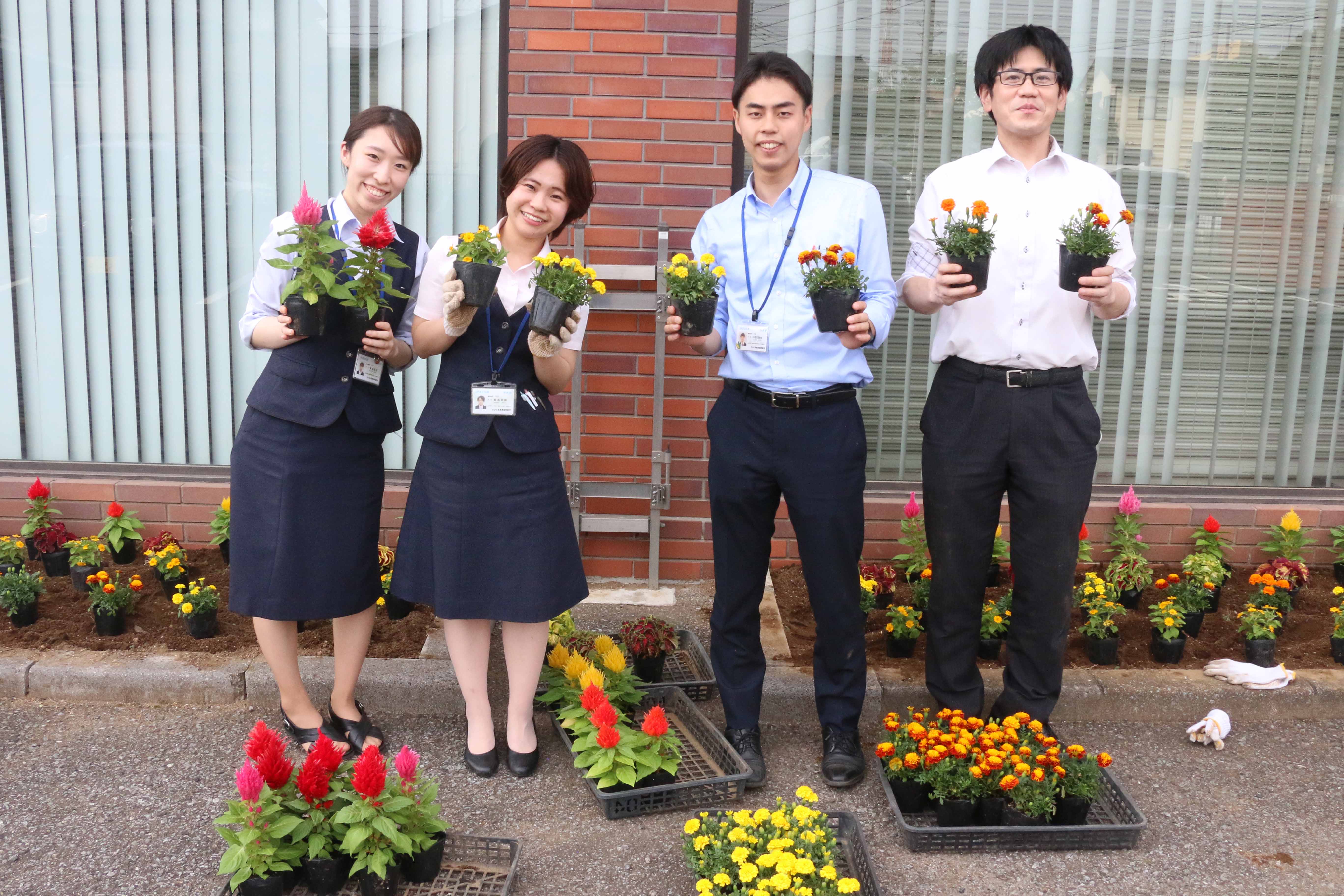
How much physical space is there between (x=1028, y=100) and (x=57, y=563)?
4.23 m

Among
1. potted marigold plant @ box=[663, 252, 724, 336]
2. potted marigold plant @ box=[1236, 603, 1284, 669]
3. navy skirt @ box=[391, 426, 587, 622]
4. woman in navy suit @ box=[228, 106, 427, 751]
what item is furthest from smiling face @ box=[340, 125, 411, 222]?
potted marigold plant @ box=[1236, 603, 1284, 669]

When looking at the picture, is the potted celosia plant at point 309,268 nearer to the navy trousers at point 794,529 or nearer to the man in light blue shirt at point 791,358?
the man in light blue shirt at point 791,358

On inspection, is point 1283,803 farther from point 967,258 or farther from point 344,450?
point 344,450

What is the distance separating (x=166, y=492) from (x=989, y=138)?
4.01 metres

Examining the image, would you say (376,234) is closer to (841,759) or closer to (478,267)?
(478,267)

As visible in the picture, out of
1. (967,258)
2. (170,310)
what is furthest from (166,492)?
(967,258)

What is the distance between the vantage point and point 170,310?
4.97 m

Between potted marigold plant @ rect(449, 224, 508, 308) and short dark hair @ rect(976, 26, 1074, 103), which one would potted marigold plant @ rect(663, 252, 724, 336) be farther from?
short dark hair @ rect(976, 26, 1074, 103)

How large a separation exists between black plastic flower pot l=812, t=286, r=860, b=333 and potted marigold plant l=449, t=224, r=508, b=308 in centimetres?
88

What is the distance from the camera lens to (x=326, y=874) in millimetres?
2695

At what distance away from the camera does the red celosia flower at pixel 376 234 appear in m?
2.96

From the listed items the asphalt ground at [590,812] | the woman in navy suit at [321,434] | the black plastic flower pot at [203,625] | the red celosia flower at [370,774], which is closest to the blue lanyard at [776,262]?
the woman in navy suit at [321,434]

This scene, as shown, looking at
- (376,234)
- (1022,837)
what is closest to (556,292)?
(376,234)

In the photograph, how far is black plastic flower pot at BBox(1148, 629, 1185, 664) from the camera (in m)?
4.07
